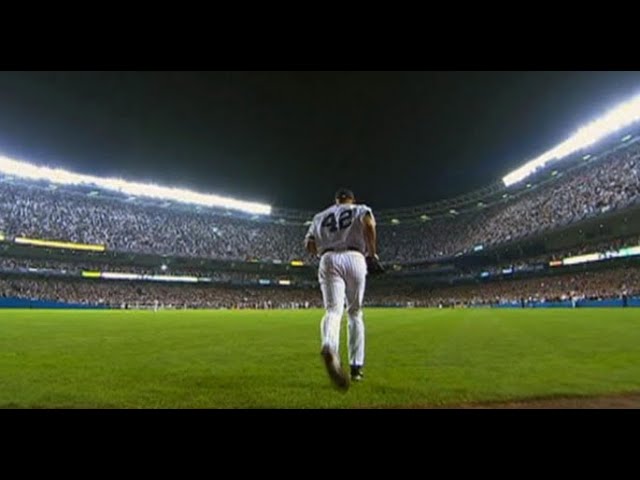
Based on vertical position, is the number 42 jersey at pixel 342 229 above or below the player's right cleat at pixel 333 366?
above

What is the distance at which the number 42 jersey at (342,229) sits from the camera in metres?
5.59

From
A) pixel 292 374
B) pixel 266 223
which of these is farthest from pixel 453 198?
pixel 292 374

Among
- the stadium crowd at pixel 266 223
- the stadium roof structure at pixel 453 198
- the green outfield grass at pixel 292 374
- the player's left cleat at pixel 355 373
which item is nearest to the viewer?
the green outfield grass at pixel 292 374

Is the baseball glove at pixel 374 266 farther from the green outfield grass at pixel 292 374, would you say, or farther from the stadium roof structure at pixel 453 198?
the stadium roof structure at pixel 453 198

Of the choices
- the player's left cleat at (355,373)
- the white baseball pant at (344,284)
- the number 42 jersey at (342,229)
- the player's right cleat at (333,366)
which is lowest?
the player's left cleat at (355,373)

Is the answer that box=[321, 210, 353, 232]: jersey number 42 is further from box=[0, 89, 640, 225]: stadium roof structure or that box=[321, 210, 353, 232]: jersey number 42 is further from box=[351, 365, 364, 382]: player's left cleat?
box=[0, 89, 640, 225]: stadium roof structure

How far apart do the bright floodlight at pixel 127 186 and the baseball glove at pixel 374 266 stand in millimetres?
52677

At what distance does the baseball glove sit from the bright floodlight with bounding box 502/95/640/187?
145 feet

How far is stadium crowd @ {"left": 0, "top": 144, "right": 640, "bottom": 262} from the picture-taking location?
46000mm

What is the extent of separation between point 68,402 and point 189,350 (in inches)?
198

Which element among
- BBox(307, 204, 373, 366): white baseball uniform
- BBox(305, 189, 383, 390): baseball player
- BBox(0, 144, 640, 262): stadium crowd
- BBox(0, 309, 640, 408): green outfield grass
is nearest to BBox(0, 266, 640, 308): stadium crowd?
BBox(0, 144, 640, 262): stadium crowd

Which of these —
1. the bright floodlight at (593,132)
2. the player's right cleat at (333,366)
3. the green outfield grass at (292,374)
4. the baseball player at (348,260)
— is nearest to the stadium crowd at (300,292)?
the bright floodlight at (593,132)
